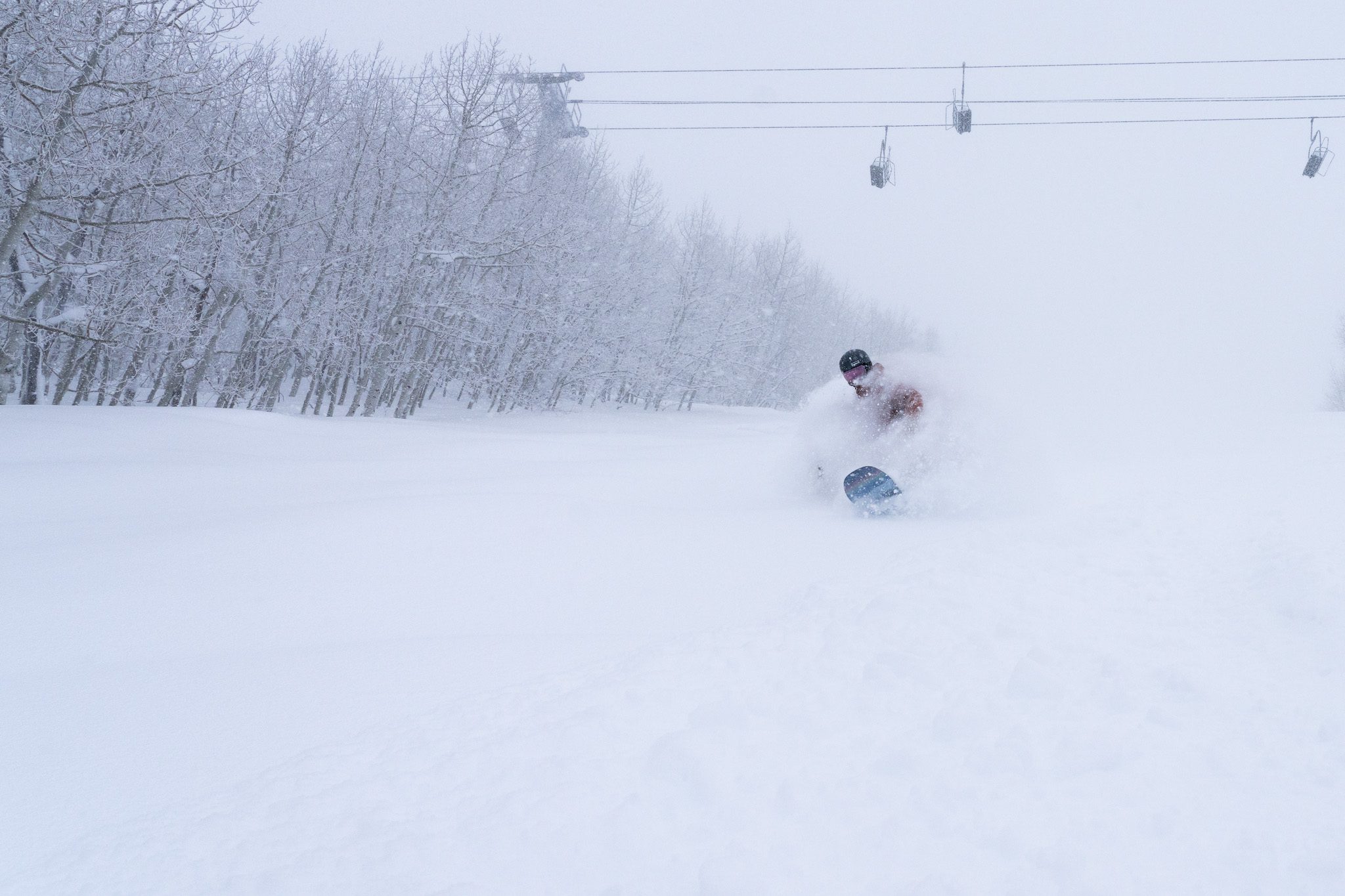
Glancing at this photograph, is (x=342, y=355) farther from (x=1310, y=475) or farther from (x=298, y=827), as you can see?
(x=1310, y=475)

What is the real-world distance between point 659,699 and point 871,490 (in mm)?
3815

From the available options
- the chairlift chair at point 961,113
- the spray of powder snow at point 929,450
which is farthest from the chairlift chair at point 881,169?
the spray of powder snow at point 929,450

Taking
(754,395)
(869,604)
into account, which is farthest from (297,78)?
(754,395)

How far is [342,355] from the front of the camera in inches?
706

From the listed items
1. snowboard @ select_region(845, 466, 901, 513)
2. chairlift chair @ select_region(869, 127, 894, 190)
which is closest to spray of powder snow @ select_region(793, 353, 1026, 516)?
snowboard @ select_region(845, 466, 901, 513)

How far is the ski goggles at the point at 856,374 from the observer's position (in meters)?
6.63

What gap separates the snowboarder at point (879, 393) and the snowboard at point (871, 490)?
0.79 metres

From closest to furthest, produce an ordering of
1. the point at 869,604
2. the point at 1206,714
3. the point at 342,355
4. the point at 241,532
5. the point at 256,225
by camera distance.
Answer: the point at 1206,714 → the point at 869,604 → the point at 241,532 → the point at 256,225 → the point at 342,355

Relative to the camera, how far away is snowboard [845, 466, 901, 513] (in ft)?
19.4

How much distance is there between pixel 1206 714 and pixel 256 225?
675 inches

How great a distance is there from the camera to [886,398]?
21.9 ft

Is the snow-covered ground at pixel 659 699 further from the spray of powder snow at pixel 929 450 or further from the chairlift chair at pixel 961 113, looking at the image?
the chairlift chair at pixel 961 113

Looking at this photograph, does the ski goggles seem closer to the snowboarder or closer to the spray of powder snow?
the snowboarder

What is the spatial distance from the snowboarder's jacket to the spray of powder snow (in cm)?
7
